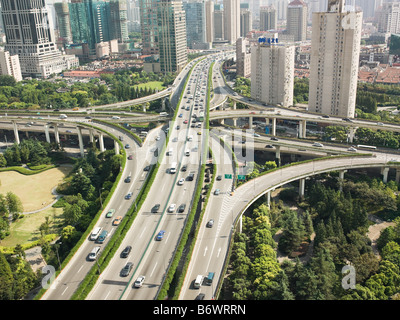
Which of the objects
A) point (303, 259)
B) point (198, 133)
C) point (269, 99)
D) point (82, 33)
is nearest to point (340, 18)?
point (269, 99)

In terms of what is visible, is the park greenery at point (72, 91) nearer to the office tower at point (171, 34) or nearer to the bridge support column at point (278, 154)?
the office tower at point (171, 34)

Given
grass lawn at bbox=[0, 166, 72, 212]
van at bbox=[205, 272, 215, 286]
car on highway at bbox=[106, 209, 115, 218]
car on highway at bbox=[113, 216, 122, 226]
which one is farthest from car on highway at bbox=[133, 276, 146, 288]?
grass lawn at bbox=[0, 166, 72, 212]

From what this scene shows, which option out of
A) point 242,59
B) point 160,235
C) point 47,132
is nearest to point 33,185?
point 47,132

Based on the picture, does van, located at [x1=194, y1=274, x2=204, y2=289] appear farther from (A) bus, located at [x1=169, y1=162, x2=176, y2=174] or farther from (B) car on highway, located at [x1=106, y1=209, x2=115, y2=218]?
(A) bus, located at [x1=169, y1=162, x2=176, y2=174]

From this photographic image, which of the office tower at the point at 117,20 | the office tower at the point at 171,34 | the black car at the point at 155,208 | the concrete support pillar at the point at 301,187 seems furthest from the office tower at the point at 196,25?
the black car at the point at 155,208

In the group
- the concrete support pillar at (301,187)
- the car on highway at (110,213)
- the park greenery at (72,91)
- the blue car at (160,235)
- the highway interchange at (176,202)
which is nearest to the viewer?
the highway interchange at (176,202)

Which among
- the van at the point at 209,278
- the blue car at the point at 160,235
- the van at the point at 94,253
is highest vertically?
the blue car at the point at 160,235

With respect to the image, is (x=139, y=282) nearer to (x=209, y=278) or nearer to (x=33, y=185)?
(x=209, y=278)
